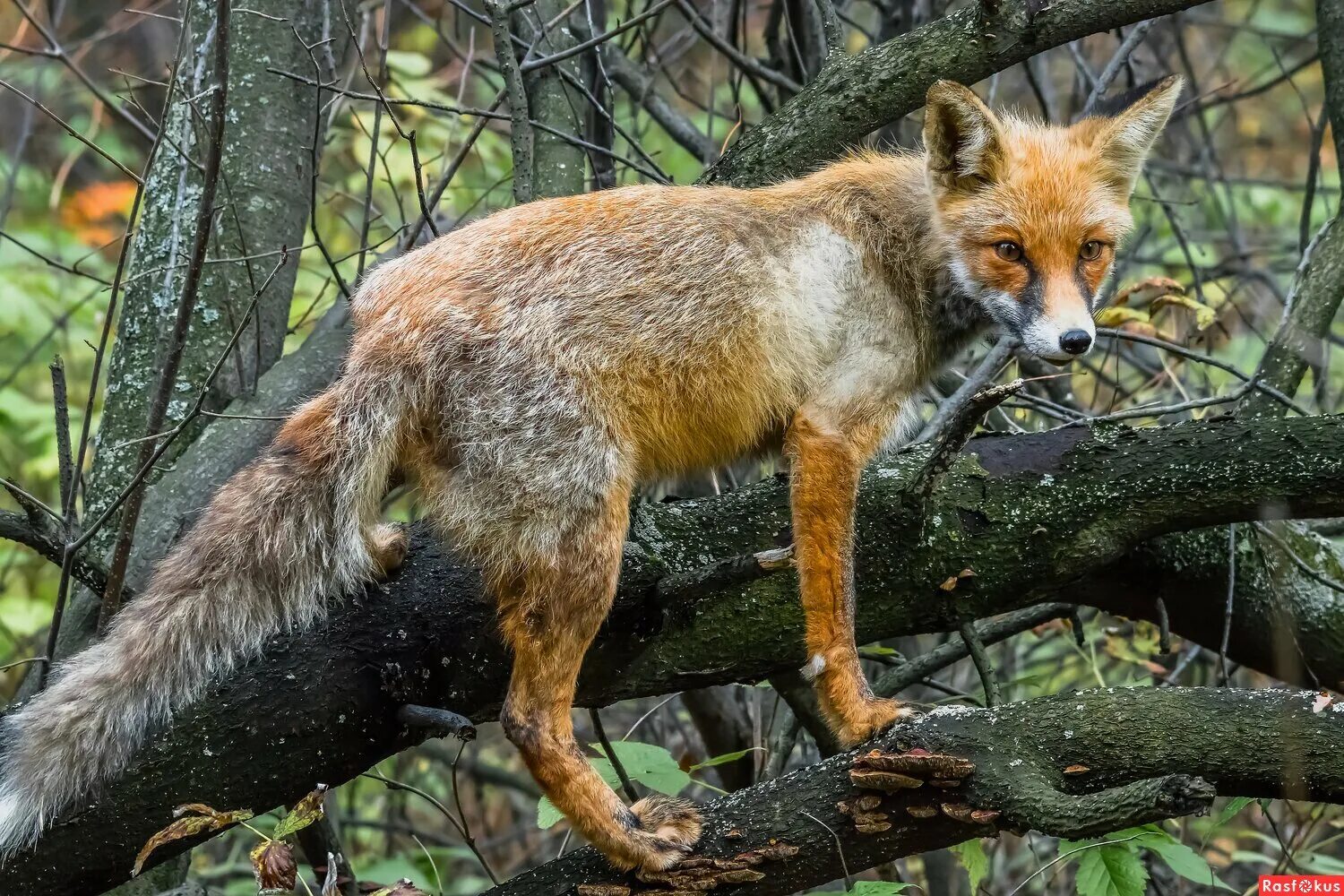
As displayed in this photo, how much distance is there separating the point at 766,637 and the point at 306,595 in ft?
6.84

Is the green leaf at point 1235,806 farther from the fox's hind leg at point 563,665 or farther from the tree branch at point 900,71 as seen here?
the tree branch at point 900,71

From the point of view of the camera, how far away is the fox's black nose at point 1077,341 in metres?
5.23

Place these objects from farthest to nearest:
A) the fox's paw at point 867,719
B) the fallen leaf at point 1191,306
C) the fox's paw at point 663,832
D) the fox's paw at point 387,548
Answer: the fallen leaf at point 1191,306
the fox's paw at point 387,548
the fox's paw at point 867,719
the fox's paw at point 663,832

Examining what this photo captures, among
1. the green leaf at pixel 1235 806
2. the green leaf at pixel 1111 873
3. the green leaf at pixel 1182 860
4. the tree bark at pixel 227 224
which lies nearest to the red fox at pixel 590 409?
the green leaf at pixel 1111 873

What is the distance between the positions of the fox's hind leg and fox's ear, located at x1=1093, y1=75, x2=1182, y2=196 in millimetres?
3033

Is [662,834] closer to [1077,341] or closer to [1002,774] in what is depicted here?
[1002,774]

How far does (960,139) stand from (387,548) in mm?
3315

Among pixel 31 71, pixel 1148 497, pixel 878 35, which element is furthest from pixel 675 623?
pixel 31 71

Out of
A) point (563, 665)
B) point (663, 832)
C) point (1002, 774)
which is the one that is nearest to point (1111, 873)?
point (1002, 774)

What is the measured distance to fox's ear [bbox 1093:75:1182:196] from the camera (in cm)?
605

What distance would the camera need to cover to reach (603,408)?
17.4 ft

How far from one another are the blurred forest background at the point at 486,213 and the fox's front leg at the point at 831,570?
29.7 inches

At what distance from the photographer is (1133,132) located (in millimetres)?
6094

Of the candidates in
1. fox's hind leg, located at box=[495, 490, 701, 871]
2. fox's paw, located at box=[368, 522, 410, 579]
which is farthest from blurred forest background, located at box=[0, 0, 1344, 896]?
fox's paw, located at box=[368, 522, 410, 579]
